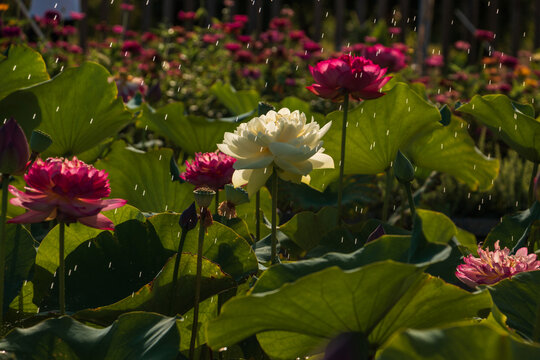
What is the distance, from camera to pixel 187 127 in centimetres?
161

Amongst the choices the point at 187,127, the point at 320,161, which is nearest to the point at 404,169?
the point at 320,161

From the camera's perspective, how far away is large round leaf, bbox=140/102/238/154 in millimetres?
1551

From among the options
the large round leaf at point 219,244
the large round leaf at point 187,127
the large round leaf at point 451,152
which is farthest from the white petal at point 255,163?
the large round leaf at point 187,127

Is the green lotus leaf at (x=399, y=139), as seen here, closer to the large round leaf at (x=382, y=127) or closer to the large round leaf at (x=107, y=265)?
the large round leaf at (x=382, y=127)

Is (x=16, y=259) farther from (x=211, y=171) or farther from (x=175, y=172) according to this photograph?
(x=175, y=172)

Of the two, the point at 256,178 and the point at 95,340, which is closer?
the point at 95,340

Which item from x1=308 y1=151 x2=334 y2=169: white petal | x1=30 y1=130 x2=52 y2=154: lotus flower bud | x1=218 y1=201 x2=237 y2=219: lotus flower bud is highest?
x1=30 y1=130 x2=52 y2=154: lotus flower bud

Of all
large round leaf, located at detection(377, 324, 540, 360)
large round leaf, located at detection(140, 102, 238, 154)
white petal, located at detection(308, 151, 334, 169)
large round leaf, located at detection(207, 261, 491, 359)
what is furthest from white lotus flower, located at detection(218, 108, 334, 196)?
large round leaf, located at detection(140, 102, 238, 154)

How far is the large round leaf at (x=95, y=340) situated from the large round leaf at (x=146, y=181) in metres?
0.63

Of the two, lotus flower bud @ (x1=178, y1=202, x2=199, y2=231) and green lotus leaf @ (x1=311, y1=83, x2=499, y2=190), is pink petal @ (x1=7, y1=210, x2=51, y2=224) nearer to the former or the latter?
lotus flower bud @ (x1=178, y1=202, x2=199, y2=231)

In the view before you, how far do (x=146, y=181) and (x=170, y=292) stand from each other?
0.58 meters

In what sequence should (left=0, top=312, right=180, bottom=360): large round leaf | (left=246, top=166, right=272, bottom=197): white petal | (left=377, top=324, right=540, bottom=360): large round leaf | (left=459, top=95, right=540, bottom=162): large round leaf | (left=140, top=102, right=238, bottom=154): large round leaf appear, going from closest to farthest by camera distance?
1. (left=377, top=324, right=540, bottom=360): large round leaf
2. (left=0, top=312, right=180, bottom=360): large round leaf
3. (left=246, top=166, right=272, bottom=197): white petal
4. (left=459, top=95, right=540, bottom=162): large round leaf
5. (left=140, top=102, right=238, bottom=154): large round leaf

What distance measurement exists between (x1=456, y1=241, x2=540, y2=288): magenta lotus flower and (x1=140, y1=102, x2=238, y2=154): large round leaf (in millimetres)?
825

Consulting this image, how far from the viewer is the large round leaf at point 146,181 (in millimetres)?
1323
